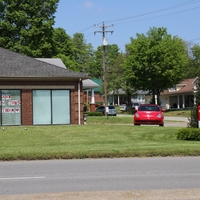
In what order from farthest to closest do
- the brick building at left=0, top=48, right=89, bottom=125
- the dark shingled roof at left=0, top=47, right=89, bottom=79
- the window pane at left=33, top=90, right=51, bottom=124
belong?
the window pane at left=33, top=90, right=51, bottom=124, the brick building at left=0, top=48, right=89, bottom=125, the dark shingled roof at left=0, top=47, right=89, bottom=79

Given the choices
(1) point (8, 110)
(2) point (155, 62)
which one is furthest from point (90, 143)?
(2) point (155, 62)

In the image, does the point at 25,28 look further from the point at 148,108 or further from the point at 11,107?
the point at 148,108

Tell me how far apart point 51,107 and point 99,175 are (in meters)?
17.5

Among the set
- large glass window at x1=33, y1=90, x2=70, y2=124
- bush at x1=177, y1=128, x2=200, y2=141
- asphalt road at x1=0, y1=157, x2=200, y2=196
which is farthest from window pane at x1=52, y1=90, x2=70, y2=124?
asphalt road at x1=0, y1=157, x2=200, y2=196

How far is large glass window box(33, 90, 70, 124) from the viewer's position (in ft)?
92.8

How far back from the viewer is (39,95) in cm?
Answer: 2827

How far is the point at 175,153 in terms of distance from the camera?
1563 centimetres

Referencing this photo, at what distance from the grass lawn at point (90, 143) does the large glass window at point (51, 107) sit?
4390 mm

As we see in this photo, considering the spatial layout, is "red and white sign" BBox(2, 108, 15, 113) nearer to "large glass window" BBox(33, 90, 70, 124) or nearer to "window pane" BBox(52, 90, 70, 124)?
"large glass window" BBox(33, 90, 70, 124)

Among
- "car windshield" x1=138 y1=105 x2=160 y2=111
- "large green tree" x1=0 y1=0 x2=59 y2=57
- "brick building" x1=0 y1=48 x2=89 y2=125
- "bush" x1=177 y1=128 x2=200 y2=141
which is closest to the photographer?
"bush" x1=177 y1=128 x2=200 y2=141

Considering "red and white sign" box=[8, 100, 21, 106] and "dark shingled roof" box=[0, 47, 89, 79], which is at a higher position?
"dark shingled roof" box=[0, 47, 89, 79]

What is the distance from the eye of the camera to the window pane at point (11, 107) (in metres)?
27.8

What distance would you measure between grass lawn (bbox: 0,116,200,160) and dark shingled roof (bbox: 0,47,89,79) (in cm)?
486

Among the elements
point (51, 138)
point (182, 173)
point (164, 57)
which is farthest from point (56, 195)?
point (164, 57)
